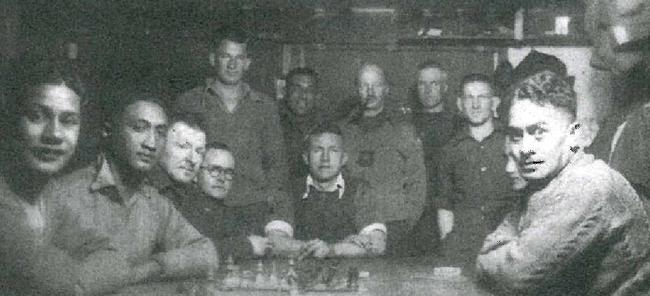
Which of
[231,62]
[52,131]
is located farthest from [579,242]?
[52,131]

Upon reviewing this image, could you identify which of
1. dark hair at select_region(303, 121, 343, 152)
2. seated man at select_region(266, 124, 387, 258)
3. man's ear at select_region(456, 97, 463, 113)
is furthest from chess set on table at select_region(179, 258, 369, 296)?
man's ear at select_region(456, 97, 463, 113)

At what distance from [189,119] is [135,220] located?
391mm

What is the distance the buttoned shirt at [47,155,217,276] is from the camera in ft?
7.77

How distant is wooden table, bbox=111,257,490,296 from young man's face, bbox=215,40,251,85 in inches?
25.0

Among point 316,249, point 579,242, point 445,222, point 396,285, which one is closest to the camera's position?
point 579,242

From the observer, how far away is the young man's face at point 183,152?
2.57 metres

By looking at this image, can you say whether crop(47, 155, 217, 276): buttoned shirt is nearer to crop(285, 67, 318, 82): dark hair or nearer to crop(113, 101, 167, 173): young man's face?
crop(113, 101, 167, 173): young man's face

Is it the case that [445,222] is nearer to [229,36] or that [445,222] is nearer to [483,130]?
[483,130]

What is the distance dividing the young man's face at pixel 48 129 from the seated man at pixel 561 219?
1265mm

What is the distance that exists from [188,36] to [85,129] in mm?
472

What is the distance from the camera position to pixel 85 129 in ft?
7.89

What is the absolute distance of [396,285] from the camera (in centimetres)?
228

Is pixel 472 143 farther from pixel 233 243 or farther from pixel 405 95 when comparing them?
pixel 233 243

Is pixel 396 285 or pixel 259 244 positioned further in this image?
pixel 259 244
